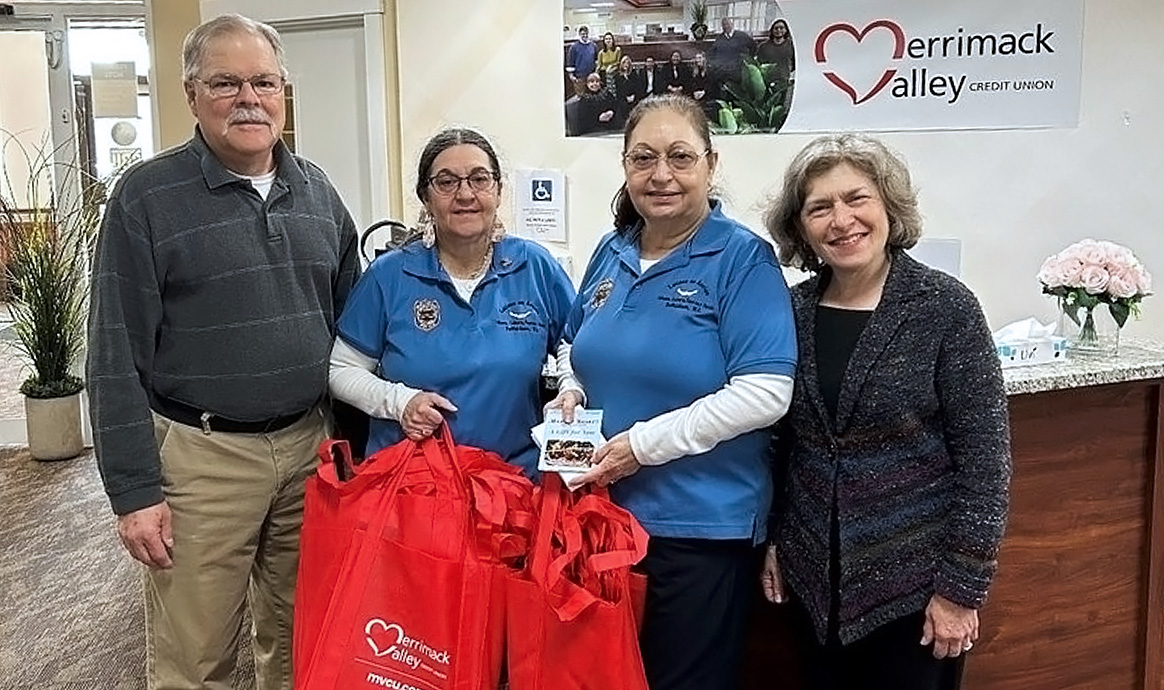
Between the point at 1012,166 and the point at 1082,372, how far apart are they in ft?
5.67

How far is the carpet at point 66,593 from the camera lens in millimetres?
3057

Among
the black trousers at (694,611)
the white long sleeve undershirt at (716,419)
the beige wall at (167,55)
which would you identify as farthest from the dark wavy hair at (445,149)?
the beige wall at (167,55)

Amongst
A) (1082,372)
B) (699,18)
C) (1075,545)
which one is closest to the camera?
(1082,372)

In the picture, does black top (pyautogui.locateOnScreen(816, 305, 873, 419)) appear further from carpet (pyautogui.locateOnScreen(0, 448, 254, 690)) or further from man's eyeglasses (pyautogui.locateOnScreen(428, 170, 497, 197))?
carpet (pyautogui.locateOnScreen(0, 448, 254, 690))

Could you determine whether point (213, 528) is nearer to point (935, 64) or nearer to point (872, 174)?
point (872, 174)

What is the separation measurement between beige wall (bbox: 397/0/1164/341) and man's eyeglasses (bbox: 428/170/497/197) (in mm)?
1429

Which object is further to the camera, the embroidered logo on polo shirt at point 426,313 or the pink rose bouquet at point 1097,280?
the pink rose bouquet at point 1097,280

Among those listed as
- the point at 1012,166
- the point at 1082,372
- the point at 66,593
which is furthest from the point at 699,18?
the point at 66,593

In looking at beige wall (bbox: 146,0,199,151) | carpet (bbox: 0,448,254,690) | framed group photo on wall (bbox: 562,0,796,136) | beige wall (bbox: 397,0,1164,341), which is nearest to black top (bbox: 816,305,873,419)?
beige wall (bbox: 397,0,1164,341)

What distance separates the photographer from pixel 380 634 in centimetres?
174

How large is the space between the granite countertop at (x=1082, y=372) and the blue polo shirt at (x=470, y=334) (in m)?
0.86

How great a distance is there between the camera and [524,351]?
1893mm

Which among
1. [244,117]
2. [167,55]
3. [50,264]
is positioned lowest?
[50,264]

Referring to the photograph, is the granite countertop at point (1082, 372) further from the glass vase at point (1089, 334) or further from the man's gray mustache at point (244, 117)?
the man's gray mustache at point (244, 117)
